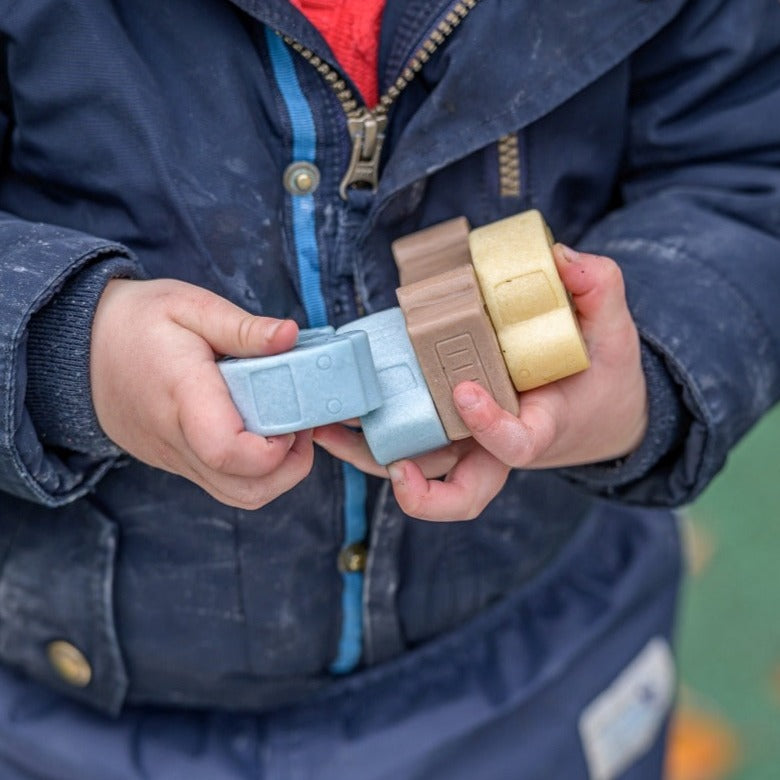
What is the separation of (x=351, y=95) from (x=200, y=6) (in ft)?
0.33

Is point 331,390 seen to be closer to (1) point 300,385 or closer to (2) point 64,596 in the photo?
(1) point 300,385

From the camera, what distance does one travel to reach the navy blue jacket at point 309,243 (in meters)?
0.65

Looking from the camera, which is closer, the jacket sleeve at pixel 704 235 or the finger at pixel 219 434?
the finger at pixel 219 434

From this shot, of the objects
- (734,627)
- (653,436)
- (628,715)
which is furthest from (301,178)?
(734,627)

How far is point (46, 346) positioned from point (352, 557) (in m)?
0.26

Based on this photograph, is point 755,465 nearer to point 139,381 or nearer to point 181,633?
point 181,633

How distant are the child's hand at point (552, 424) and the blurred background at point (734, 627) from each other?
0.77m

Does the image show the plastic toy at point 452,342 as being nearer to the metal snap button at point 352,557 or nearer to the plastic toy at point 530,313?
the plastic toy at point 530,313

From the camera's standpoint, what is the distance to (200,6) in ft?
2.18

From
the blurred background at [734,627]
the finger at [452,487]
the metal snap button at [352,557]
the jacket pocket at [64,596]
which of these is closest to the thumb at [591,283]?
the finger at [452,487]

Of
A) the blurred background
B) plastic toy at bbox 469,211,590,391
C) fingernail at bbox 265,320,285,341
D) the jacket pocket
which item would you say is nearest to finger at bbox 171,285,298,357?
fingernail at bbox 265,320,285,341

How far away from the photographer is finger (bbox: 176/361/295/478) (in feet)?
1.71

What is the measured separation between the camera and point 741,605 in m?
1.50

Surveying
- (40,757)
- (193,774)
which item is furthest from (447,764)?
(40,757)
